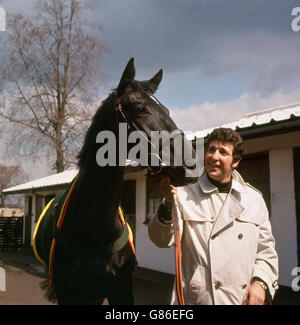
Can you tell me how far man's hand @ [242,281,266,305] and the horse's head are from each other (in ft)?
2.38

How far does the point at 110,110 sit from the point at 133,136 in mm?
359

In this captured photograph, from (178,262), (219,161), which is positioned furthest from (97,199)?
(219,161)

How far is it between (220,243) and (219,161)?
517 mm

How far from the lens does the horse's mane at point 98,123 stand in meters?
2.60

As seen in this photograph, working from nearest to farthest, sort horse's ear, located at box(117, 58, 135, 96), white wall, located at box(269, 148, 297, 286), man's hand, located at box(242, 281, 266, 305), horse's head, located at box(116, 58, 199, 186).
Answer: man's hand, located at box(242, 281, 266, 305), horse's head, located at box(116, 58, 199, 186), horse's ear, located at box(117, 58, 135, 96), white wall, located at box(269, 148, 297, 286)

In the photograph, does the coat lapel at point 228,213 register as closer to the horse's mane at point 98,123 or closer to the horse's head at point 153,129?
the horse's head at point 153,129

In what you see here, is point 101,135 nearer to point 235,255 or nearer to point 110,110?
point 110,110

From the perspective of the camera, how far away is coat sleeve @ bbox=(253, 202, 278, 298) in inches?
79.7

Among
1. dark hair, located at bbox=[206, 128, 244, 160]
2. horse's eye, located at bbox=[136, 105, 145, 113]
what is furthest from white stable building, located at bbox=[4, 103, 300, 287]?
horse's eye, located at bbox=[136, 105, 145, 113]

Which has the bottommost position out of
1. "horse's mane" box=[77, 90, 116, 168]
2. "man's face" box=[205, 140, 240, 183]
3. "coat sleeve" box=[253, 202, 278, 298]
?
"coat sleeve" box=[253, 202, 278, 298]

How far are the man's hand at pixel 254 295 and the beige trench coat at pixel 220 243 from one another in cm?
5

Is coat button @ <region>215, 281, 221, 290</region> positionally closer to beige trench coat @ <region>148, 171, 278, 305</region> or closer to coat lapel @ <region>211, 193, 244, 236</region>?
beige trench coat @ <region>148, 171, 278, 305</region>

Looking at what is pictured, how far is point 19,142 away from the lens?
64.1ft
